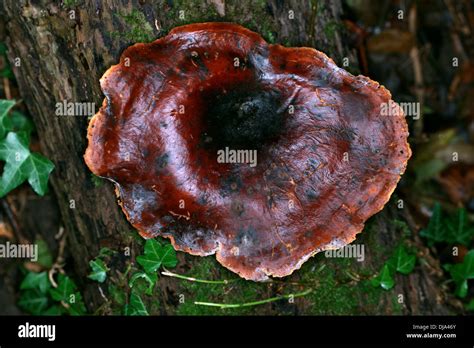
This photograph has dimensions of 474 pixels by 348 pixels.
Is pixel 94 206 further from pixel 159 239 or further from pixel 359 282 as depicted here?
pixel 359 282

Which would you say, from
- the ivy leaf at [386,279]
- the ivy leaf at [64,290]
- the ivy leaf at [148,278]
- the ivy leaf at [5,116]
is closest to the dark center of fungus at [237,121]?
the ivy leaf at [148,278]

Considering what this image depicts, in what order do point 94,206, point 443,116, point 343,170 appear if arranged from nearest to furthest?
point 343,170, point 94,206, point 443,116

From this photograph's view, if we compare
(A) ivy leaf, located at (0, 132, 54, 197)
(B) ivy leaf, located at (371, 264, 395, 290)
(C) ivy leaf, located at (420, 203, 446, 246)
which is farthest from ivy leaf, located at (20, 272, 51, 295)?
(C) ivy leaf, located at (420, 203, 446, 246)

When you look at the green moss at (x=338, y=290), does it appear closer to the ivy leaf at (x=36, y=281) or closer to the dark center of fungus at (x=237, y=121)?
the dark center of fungus at (x=237, y=121)

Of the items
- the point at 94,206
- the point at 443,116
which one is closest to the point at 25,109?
the point at 94,206

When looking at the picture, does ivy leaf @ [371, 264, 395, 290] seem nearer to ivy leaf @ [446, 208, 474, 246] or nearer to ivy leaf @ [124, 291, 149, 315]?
ivy leaf @ [446, 208, 474, 246]

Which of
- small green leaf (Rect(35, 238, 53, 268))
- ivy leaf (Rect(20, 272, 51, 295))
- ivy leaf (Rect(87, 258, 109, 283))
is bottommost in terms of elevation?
ivy leaf (Rect(20, 272, 51, 295))
